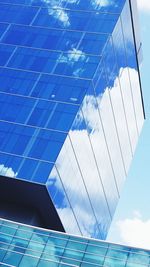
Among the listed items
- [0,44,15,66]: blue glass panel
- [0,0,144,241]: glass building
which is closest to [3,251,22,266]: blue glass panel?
[0,0,144,241]: glass building

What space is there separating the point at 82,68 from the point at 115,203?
25.3 metres

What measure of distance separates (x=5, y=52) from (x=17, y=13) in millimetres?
7065

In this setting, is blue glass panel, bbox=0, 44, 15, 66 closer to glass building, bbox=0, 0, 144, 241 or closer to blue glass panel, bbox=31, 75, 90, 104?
glass building, bbox=0, 0, 144, 241

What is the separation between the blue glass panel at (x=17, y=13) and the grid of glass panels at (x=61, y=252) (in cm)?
3062

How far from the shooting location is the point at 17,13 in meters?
62.8

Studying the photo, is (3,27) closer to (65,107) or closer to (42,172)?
(65,107)

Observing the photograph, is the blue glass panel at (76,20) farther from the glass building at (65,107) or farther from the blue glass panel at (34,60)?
the blue glass panel at (34,60)

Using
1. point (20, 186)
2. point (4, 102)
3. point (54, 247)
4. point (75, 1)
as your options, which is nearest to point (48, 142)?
point (20, 186)

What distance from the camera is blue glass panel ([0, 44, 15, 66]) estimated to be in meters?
57.7

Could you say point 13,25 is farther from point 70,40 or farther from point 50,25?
point 70,40

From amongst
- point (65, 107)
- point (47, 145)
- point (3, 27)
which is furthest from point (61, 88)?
point (3, 27)

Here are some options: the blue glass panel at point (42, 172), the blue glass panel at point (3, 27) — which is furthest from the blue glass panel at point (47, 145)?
the blue glass panel at point (3, 27)

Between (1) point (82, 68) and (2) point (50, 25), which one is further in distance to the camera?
(2) point (50, 25)

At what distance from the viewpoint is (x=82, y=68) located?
5419 cm
